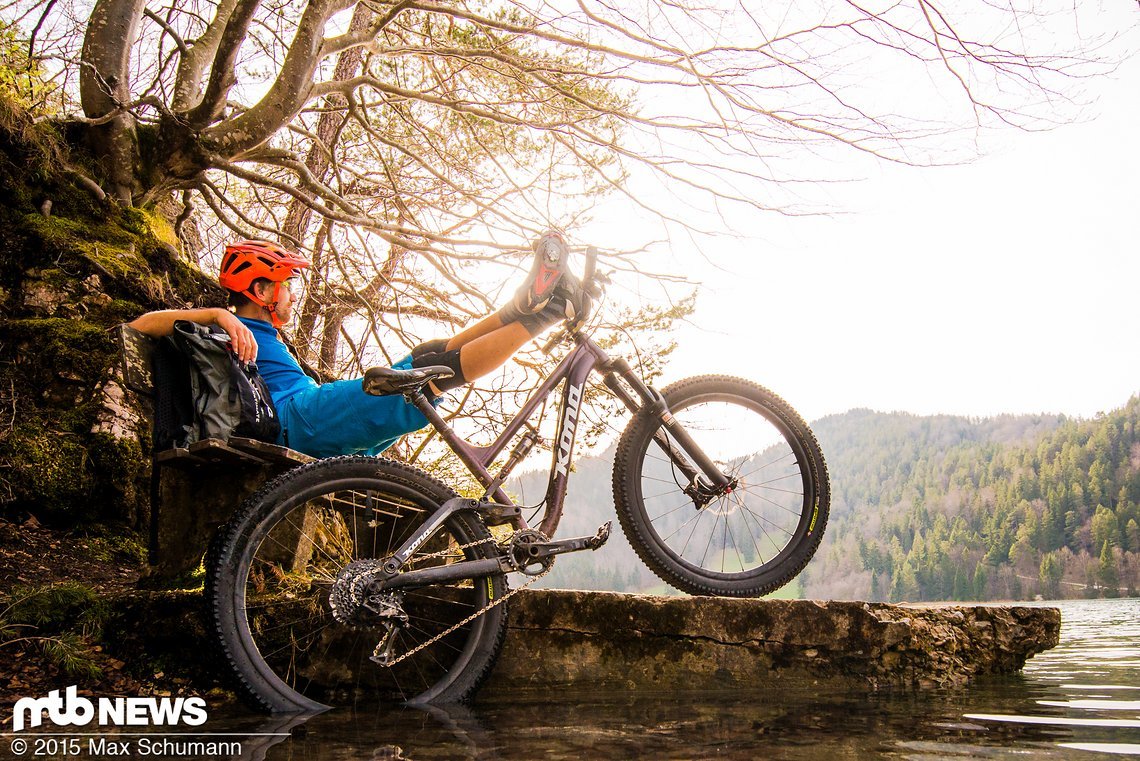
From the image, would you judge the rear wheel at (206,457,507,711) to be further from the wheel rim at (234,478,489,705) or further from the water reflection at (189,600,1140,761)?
the water reflection at (189,600,1140,761)

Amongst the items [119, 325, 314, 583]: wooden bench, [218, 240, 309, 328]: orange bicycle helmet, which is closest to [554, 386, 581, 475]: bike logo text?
[119, 325, 314, 583]: wooden bench

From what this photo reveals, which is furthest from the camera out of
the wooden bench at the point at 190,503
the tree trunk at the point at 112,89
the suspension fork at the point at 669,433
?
the tree trunk at the point at 112,89

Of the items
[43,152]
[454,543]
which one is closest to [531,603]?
[454,543]

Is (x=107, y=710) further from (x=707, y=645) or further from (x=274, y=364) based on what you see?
(x=707, y=645)

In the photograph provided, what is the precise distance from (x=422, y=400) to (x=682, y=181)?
3769 millimetres

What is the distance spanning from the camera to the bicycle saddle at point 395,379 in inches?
108

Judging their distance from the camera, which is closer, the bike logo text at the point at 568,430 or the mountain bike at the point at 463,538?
the mountain bike at the point at 463,538

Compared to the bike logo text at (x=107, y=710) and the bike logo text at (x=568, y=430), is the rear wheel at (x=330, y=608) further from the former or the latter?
the bike logo text at (x=568, y=430)

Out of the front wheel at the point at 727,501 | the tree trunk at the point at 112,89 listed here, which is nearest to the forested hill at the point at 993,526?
the tree trunk at the point at 112,89

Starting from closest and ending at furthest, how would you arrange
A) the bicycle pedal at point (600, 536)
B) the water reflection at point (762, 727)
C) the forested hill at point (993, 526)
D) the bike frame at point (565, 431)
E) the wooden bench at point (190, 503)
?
the water reflection at point (762, 727) < the bicycle pedal at point (600, 536) < the bike frame at point (565, 431) < the wooden bench at point (190, 503) < the forested hill at point (993, 526)

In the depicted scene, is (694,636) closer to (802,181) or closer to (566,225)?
(802,181)

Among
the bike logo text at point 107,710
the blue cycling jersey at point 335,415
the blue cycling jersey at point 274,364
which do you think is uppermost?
the blue cycling jersey at point 274,364

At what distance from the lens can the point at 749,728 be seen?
197 centimetres

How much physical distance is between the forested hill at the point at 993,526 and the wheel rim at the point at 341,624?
7126 centimetres
